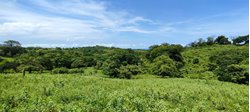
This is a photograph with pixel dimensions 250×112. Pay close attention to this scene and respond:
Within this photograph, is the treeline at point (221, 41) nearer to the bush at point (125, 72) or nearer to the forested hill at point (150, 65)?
the forested hill at point (150, 65)

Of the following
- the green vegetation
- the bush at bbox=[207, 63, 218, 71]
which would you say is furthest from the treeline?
the bush at bbox=[207, 63, 218, 71]

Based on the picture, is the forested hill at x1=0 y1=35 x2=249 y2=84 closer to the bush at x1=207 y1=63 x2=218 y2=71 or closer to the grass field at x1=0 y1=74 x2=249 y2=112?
the bush at x1=207 y1=63 x2=218 y2=71

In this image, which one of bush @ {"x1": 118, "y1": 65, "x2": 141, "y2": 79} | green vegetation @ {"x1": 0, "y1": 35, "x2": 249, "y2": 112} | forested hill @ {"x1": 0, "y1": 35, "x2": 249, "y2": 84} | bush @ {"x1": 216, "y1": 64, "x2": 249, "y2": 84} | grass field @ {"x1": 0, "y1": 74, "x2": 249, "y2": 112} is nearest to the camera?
grass field @ {"x1": 0, "y1": 74, "x2": 249, "y2": 112}

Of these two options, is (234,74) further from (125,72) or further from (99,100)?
(99,100)

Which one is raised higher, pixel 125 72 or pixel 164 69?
pixel 164 69

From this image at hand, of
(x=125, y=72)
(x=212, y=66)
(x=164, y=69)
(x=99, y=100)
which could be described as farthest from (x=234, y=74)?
(x=99, y=100)

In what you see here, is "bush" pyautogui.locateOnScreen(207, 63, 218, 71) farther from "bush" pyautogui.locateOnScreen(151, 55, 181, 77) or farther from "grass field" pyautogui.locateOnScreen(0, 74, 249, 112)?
"grass field" pyautogui.locateOnScreen(0, 74, 249, 112)

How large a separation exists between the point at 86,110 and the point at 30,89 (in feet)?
26.2

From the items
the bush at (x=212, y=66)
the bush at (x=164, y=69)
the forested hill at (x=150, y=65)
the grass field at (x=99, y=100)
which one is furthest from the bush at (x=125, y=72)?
the bush at (x=212, y=66)

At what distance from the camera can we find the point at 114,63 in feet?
136

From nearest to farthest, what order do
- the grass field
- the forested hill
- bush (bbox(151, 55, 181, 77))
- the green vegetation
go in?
the grass field → the green vegetation → the forested hill → bush (bbox(151, 55, 181, 77))

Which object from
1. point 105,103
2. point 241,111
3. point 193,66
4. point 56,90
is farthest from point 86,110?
point 193,66

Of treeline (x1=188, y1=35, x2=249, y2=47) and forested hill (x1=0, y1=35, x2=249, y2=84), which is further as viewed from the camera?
treeline (x1=188, y1=35, x2=249, y2=47)

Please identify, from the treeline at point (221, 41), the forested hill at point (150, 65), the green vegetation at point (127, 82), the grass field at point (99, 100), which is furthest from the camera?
the treeline at point (221, 41)
